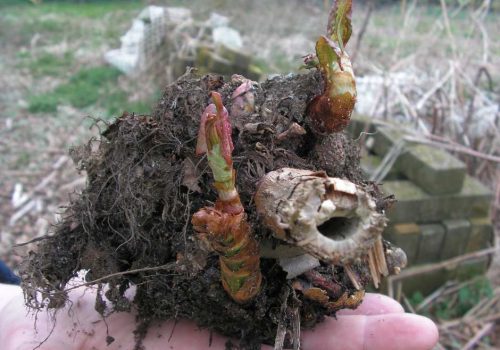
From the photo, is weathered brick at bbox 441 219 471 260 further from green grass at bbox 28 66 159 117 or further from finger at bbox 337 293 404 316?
green grass at bbox 28 66 159 117

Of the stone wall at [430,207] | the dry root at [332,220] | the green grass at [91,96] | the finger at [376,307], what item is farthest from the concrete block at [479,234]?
the green grass at [91,96]

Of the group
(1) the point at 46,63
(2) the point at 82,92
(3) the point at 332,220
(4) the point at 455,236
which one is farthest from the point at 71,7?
(3) the point at 332,220

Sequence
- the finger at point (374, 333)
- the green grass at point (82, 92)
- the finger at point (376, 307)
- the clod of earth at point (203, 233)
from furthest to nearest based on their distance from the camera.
→ the green grass at point (82, 92) → the finger at point (376, 307) → the finger at point (374, 333) → the clod of earth at point (203, 233)

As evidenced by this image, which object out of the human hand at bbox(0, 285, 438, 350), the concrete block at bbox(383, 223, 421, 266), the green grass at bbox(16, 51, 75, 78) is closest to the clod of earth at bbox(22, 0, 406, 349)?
the human hand at bbox(0, 285, 438, 350)

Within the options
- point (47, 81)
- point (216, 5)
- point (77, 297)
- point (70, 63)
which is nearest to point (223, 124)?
point (77, 297)

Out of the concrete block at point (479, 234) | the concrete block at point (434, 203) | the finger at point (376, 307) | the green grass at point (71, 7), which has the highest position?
the finger at point (376, 307)

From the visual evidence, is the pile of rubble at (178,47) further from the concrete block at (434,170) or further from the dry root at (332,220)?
the dry root at (332,220)

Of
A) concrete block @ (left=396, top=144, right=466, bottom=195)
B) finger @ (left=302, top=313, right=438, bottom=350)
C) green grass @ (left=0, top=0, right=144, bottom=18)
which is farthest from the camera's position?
green grass @ (left=0, top=0, right=144, bottom=18)
